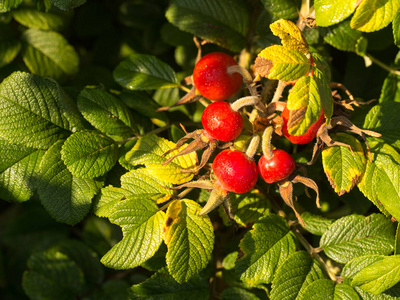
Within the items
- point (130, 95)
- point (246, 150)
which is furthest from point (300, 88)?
point (130, 95)

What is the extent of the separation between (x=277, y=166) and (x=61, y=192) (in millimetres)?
847

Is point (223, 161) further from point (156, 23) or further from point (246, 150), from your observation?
point (156, 23)

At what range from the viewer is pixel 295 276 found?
1.63 meters

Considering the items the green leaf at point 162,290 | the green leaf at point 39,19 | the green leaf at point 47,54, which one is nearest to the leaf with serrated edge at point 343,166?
the green leaf at point 162,290

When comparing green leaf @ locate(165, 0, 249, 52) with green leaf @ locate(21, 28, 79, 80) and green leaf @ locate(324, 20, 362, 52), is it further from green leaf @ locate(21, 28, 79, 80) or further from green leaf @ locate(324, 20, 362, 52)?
Answer: green leaf @ locate(21, 28, 79, 80)

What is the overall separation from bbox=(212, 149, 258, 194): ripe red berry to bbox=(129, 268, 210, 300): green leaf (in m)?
0.59

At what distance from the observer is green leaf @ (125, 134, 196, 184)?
5.33 feet

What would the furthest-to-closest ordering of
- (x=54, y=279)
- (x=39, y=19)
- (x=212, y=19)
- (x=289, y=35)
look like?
(x=54, y=279) → (x=39, y=19) → (x=212, y=19) → (x=289, y=35)

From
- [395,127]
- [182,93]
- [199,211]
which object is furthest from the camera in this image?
[182,93]

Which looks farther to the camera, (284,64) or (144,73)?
(144,73)

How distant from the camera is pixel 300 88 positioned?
4.29 ft

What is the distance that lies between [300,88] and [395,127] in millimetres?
665

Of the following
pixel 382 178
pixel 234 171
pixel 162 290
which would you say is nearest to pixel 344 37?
pixel 382 178

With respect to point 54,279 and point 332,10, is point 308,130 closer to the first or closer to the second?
point 332,10
